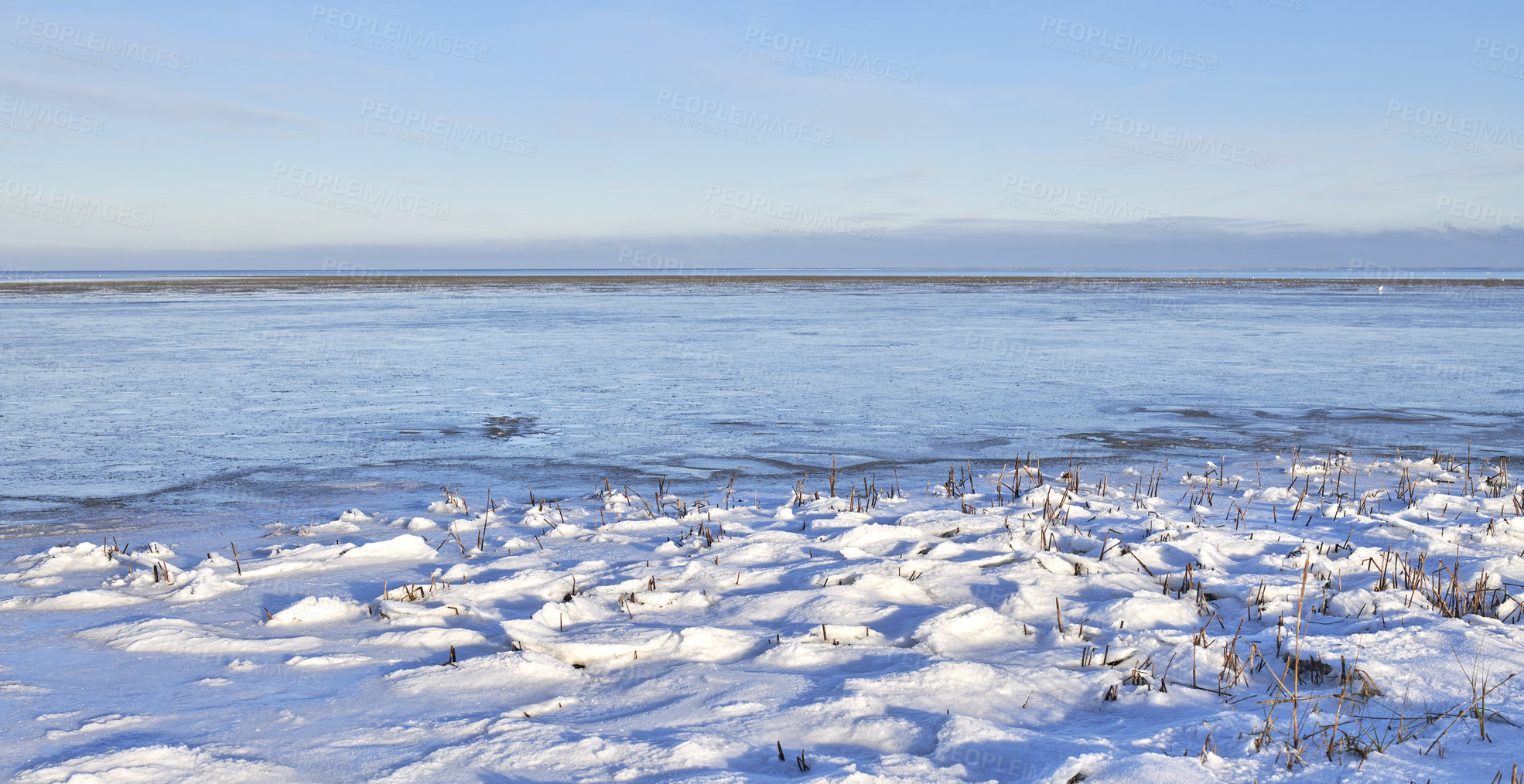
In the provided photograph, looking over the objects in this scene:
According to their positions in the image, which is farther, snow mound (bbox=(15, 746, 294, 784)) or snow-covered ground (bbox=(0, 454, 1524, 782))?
snow-covered ground (bbox=(0, 454, 1524, 782))

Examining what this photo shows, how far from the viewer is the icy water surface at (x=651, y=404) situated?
8.44m

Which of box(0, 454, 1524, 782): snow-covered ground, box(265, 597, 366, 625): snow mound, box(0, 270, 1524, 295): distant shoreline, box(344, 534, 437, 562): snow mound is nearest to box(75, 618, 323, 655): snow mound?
box(0, 454, 1524, 782): snow-covered ground

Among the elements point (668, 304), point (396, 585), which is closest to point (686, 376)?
point (396, 585)

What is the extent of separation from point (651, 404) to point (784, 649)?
8.66 m

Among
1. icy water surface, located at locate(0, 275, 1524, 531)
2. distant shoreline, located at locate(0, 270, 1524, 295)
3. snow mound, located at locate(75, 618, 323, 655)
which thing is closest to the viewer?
snow mound, located at locate(75, 618, 323, 655)

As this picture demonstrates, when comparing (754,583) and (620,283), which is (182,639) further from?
(620,283)

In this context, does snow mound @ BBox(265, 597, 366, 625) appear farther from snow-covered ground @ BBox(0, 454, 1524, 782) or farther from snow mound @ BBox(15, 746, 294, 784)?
snow mound @ BBox(15, 746, 294, 784)

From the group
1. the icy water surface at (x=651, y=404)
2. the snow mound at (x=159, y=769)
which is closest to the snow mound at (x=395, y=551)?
the icy water surface at (x=651, y=404)

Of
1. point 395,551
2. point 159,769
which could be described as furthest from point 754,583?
point 159,769

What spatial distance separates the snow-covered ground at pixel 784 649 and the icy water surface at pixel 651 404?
79.4 inches

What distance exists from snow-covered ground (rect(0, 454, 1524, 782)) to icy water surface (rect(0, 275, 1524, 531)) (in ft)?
6.62

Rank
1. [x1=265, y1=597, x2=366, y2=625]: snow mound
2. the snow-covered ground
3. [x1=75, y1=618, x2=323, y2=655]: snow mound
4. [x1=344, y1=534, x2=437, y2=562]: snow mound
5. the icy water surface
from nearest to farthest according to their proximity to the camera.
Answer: the snow-covered ground, [x1=75, y1=618, x2=323, y2=655]: snow mound, [x1=265, y1=597, x2=366, y2=625]: snow mound, [x1=344, y1=534, x2=437, y2=562]: snow mound, the icy water surface

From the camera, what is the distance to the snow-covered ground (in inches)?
121

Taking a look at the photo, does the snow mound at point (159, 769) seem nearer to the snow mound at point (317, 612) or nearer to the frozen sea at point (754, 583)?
the frozen sea at point (754, 583)
